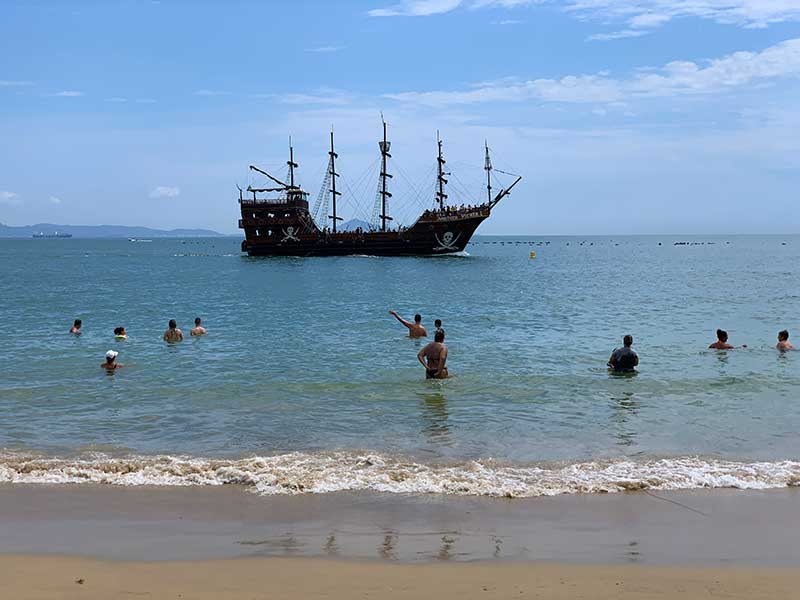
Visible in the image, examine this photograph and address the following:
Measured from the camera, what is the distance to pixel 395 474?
9.98 metres

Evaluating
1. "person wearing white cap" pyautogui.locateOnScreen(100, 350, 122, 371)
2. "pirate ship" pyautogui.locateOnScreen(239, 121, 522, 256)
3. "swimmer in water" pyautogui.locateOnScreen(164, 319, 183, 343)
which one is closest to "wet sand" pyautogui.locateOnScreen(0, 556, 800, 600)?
"person wearing white cap" pyautogui.locateOnScreen(100, 350, 122, 371)

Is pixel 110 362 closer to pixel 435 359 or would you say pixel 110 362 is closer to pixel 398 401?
pixel 398 401

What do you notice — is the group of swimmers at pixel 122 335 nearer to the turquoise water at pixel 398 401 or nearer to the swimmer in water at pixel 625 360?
the turquoise water at pixel 398 401

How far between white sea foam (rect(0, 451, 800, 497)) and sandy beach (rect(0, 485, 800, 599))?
12.4 inches

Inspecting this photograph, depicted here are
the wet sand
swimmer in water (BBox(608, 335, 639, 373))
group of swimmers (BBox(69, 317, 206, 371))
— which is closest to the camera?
the wet sand

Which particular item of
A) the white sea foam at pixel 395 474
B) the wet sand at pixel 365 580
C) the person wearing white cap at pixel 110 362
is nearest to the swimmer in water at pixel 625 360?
the white sea foam at pixel 395 474

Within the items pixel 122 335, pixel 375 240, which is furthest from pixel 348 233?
pixel 122 335

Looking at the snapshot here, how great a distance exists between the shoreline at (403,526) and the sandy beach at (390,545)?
2cm

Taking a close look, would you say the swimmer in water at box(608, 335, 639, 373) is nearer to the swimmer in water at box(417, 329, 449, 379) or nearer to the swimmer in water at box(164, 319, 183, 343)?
the swimmer in water at box(417, 329, 449, 379)

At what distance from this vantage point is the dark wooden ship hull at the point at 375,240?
87.1 m

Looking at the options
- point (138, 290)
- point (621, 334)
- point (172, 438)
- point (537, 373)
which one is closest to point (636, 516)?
point (172, 438)

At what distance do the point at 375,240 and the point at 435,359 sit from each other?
73677 millimetres

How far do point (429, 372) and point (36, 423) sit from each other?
812cm

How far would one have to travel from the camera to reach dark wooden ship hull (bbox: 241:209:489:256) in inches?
3430
